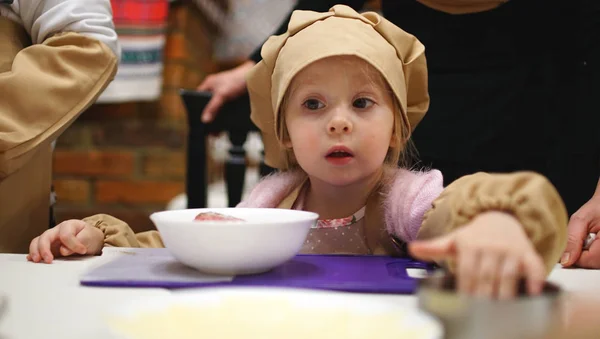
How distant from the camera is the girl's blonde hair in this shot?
909 mm

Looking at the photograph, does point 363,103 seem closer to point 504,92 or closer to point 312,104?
point 312,104

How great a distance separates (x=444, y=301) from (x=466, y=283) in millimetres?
24

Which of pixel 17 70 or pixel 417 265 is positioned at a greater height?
pixel 17 70

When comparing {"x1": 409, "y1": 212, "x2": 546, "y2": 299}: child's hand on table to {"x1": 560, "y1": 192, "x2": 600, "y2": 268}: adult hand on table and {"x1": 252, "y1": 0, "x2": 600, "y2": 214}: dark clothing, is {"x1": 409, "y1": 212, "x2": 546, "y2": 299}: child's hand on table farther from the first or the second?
{"x1": 252, "y1": 0, "x2": 600, "y2": 214}: dark clothing

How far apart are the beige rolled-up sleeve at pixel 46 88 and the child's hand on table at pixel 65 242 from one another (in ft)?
0.56

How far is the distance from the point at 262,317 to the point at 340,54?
0.52 m

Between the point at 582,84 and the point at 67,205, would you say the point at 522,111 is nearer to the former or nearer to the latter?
the point at 582,84

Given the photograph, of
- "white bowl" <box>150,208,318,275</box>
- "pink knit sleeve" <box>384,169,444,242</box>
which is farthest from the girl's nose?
"white bowl" <box>150,208,318,275</box>

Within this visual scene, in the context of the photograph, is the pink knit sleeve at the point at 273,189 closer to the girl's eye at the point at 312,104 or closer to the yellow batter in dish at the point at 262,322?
the girl's eye at the point at 312,104

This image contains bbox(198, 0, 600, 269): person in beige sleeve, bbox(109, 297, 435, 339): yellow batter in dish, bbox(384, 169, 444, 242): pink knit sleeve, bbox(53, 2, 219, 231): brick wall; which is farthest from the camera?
bbox(53, 2, 219, 231): brick wall

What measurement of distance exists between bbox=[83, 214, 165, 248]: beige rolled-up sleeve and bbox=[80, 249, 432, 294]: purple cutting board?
0.49ft

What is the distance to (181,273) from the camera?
664 mm

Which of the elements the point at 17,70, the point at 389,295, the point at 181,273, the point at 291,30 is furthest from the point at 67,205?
the point at 389,295

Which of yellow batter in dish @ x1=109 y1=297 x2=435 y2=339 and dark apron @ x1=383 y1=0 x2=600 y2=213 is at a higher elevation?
dark apron @ x1=383 y1=0 x2=600 y2=213
